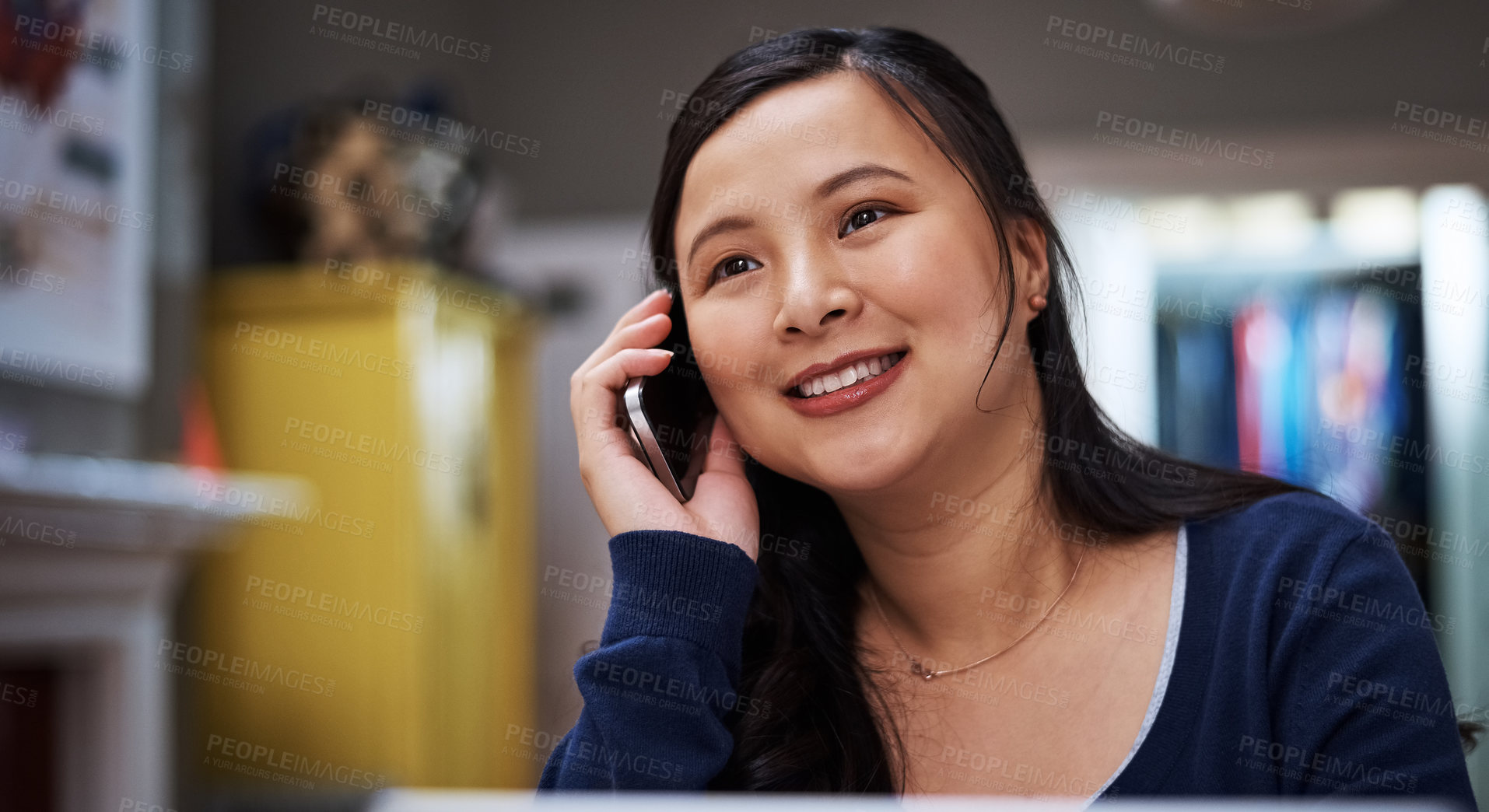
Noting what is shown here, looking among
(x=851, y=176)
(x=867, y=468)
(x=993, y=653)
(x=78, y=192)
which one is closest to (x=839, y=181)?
(x=851, y=176)

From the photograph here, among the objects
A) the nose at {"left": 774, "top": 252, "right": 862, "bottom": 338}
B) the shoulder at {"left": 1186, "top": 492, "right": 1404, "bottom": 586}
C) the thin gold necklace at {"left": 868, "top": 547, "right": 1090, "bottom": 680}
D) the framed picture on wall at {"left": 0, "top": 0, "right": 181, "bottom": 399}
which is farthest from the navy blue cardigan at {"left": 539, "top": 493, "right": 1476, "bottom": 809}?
the framed picture on wall at {"left": 0, "top": 0, "right": 181, "bottom": 399}

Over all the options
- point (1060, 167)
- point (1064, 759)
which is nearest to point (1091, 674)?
point (1064, 759)

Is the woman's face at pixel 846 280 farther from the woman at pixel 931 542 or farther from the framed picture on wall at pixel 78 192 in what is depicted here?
the framed picture on wall at pixel 78 192

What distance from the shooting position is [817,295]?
1054 millimetres

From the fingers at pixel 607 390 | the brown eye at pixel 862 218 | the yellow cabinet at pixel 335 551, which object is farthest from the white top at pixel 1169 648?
the yellow cabinet at pixel 335 551

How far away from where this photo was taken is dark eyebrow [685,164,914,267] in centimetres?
106

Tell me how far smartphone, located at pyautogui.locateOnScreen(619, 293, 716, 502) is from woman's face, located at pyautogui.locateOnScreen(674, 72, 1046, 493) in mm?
162

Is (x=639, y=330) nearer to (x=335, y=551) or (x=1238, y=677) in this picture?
(x=1238, y=677)

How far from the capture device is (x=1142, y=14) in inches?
147

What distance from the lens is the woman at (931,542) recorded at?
3.25 feet

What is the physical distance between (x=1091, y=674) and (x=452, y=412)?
2.21 metres

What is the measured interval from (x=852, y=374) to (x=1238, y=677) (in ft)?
1.42

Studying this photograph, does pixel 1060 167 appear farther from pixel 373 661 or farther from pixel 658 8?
pixel 373 661

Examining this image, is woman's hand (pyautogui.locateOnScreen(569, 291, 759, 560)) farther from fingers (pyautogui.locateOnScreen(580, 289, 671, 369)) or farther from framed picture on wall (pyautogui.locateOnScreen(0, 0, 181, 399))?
framed picture on wall (pyautogui.locateOnScreen(0, 0, 181, 399))
